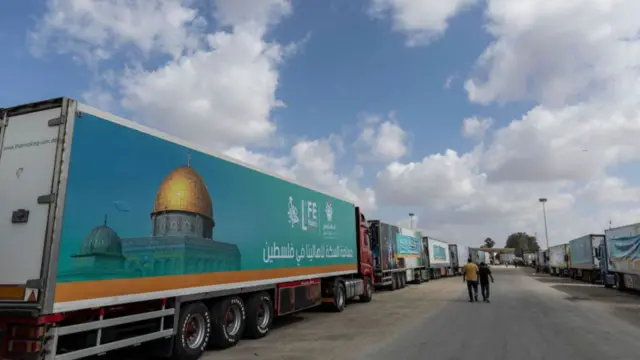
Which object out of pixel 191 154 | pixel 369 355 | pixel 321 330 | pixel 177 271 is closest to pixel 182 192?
pixel 191 154

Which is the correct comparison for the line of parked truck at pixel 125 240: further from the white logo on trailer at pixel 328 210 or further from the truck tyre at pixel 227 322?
the white logo on trailer at pixel 328 210

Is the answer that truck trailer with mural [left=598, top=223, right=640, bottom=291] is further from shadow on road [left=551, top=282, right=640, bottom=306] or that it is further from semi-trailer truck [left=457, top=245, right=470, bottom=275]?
semi-trailer truck [left=457, top=245, right=470, bottom=275]

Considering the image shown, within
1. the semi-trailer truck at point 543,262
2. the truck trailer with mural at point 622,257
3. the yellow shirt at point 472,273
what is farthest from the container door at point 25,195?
the semi-trailer truck at point 543,262

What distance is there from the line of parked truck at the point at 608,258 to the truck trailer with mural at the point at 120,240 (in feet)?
67.7

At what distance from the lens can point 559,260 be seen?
153ft

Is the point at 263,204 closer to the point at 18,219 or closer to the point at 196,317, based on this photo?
the point at 196,317

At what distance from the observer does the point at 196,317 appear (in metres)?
7.86

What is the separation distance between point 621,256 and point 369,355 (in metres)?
22.1

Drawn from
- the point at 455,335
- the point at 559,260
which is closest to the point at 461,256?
the point at 559,260

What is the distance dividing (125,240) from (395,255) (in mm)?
21347

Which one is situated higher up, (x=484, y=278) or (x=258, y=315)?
(x=484, y=278)

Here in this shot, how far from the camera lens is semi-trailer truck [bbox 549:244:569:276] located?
43.6m

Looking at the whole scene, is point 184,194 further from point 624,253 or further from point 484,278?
point 624,253

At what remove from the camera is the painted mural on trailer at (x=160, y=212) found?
5664mm
